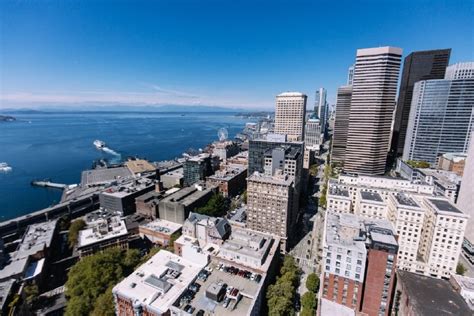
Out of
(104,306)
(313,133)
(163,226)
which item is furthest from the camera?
(313,133)

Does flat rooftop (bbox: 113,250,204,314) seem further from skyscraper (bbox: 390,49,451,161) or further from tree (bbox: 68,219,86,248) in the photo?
skyscraper (bbox: 390,49,451,161)

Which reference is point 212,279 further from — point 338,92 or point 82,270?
point 338,92

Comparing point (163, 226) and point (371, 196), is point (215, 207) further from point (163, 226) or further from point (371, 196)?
point (371, 196)

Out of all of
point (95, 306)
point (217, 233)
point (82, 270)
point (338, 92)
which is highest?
point (338, 92)

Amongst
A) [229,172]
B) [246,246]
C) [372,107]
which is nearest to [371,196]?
[246,246]

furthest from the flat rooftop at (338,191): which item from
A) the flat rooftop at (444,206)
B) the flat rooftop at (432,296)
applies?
the flat rooftop at (432,296)

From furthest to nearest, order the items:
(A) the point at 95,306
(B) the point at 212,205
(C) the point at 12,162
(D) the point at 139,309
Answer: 1. (C) the point at 12,162
2. (B) the point at 212,205
3. (A) the point at 95,306
4. (D) the point at 139,309

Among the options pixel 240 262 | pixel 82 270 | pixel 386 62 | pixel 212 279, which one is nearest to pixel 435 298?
pixel 240 262
